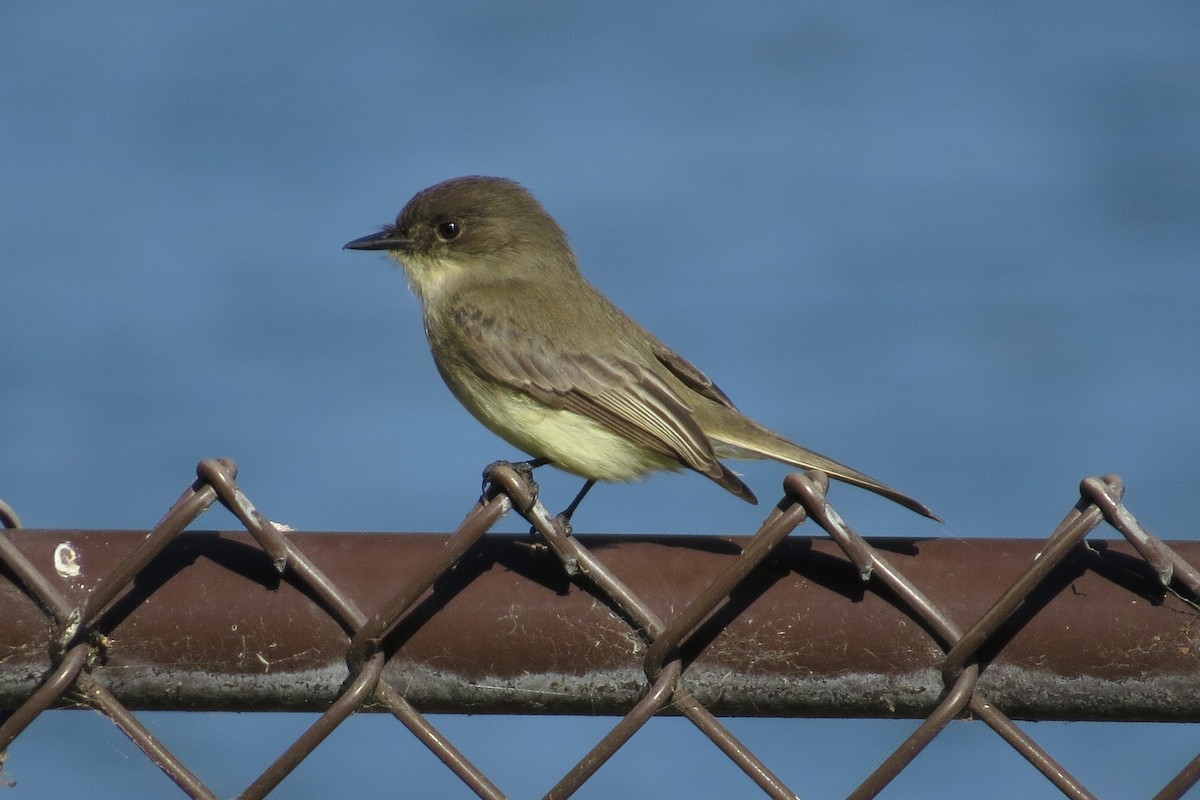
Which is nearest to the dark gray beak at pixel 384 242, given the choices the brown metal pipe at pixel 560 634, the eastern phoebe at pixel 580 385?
the eastern phoebe at pixel 580 385

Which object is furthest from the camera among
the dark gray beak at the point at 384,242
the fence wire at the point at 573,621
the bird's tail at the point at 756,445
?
the dark gray beak at the point at 384,242

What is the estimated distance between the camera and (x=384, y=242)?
506cm

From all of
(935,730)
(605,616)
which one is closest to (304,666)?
(605,616)

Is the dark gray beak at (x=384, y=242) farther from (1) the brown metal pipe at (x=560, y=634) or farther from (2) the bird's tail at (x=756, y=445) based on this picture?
(1) the brown metal pipe at (x=560, y=634)

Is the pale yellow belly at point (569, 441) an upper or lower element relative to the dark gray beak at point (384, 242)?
lower

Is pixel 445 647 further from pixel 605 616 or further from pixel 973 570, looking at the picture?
pixel 973 570

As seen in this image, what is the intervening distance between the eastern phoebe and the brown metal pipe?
66.2 inches

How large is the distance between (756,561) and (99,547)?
87cm

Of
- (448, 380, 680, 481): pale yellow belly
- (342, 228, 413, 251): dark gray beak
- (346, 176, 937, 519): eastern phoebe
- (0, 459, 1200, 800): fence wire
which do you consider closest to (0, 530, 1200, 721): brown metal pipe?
(0, 459, 1200, 800): fence wire

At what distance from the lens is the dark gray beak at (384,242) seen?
5.00m

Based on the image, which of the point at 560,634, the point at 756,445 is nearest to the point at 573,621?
the point at 560,634

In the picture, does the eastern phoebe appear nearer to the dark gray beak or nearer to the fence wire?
the dark gray beak

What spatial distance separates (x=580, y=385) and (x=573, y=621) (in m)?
2.35

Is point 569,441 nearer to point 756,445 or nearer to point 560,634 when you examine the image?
point 756,445
